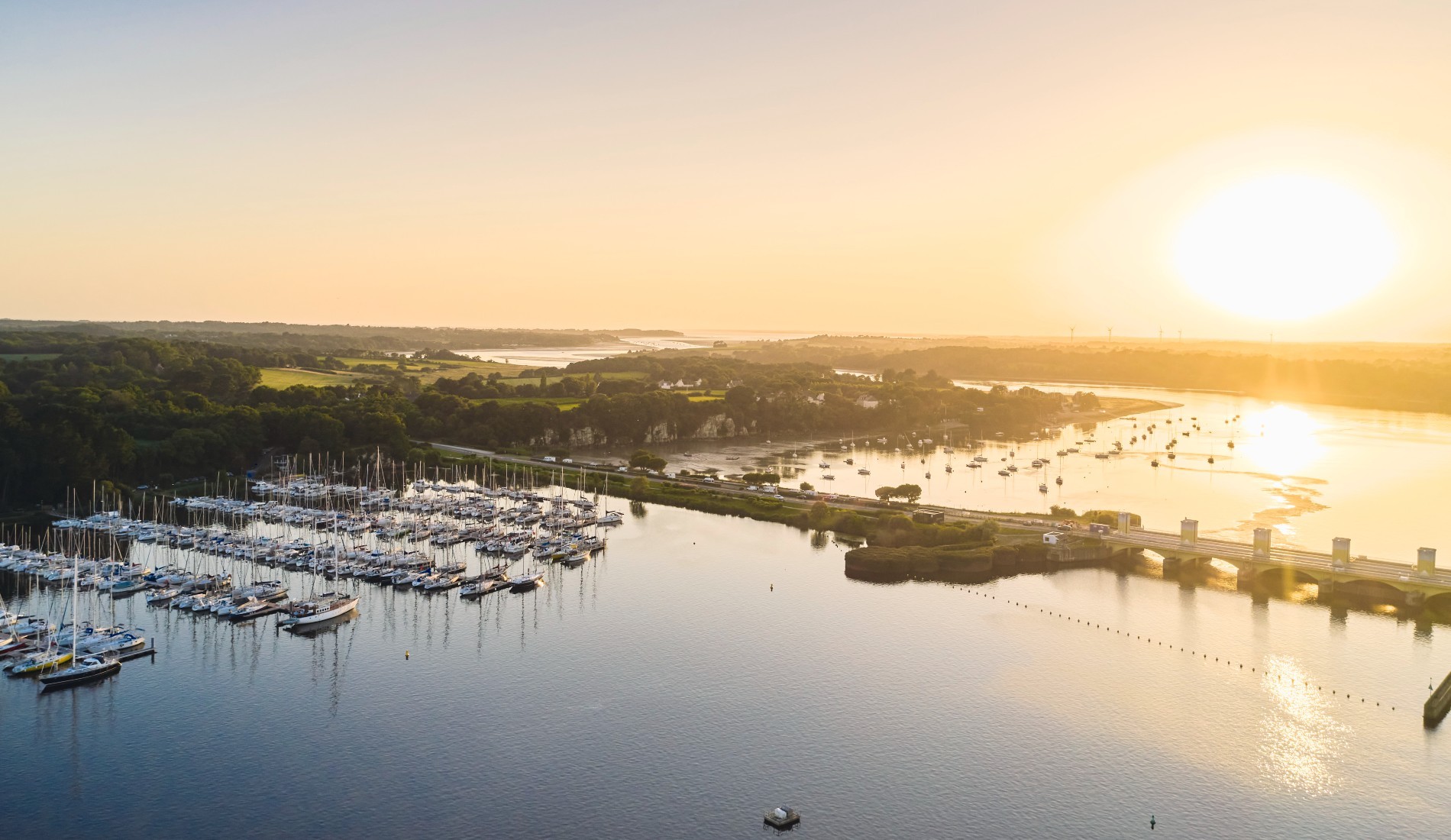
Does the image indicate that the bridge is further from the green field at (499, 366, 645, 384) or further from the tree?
the green field at (499, 366, 645, 384)

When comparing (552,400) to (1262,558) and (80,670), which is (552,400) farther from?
(1262,558)

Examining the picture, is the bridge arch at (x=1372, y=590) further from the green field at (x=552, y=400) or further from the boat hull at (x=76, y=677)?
the green field at (x=552, y=400)

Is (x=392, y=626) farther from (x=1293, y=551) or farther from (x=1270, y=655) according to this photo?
(x=1293, y=551)

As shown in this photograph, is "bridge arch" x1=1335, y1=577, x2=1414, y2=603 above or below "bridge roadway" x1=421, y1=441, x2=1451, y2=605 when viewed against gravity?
below

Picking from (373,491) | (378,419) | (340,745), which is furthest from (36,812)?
(378,419)

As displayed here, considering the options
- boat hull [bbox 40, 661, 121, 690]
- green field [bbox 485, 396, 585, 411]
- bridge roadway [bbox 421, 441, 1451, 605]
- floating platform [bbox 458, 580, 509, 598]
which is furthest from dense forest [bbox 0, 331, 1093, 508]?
bridge roadway [bbox 421, 441, 1451, 605]

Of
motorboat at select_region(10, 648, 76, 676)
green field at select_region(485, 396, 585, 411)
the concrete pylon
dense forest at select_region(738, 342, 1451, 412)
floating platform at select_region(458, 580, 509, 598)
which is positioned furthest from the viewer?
dense forest at select_region(738, 342, 1451, 412)

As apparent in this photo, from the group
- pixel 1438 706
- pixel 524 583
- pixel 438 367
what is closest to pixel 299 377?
pixel 438 367

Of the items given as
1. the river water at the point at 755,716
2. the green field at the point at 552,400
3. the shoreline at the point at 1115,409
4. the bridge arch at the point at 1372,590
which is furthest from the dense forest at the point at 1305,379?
the river water at the point at 755,716
